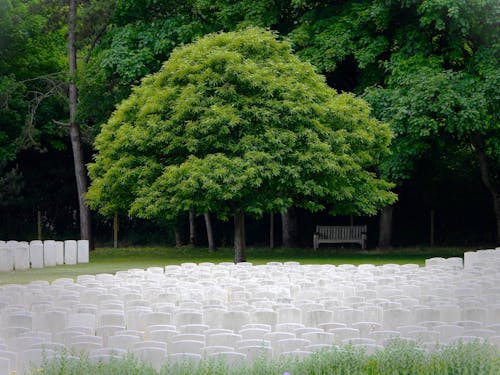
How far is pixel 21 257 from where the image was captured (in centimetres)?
3042

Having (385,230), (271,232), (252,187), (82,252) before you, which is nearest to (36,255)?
(82,252)

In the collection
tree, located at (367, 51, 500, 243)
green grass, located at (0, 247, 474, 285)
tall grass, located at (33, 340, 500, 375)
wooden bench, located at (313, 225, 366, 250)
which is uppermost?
tree, located at (367, 51, 500, 243)

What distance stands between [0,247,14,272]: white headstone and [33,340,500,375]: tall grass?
70.6 ft

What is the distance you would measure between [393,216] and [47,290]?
25649 millimetres

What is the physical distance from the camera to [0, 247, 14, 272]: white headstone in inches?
1171

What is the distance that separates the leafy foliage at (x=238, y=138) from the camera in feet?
86.2

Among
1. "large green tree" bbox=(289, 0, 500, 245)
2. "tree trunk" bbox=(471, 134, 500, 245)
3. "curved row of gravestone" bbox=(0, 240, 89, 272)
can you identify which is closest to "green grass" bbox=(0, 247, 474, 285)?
"curved row of gravestone" bbox=(0, 240, 89, 272)

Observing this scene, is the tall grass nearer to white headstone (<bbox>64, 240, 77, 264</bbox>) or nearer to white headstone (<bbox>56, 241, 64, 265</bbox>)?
white headstone (<bbox>56, 241, 64, 265</bbox>)

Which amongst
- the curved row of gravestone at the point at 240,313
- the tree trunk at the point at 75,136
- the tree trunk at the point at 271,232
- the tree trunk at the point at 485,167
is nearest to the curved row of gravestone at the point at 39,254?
the tree trunk at the point at 75,136

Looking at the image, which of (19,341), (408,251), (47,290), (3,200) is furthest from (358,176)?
(19,341)

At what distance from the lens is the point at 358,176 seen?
28438 mm

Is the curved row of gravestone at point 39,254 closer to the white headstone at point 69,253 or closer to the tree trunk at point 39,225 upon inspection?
the white headstone at point 69,253

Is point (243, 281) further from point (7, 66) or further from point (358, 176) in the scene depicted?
point (7, 66)

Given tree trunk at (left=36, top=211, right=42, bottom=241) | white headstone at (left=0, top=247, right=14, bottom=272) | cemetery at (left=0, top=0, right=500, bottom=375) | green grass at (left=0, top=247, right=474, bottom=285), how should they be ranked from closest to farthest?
cemetery at (left=0, top=0, right=500, bottom=375) < green grass at (left=0, top=247, right=474, bottom=285) < white headstone at (left=0, top=247, right=14, bottom=272) < tree trunk at (left=36, top=211, right=42, bottom=241)
